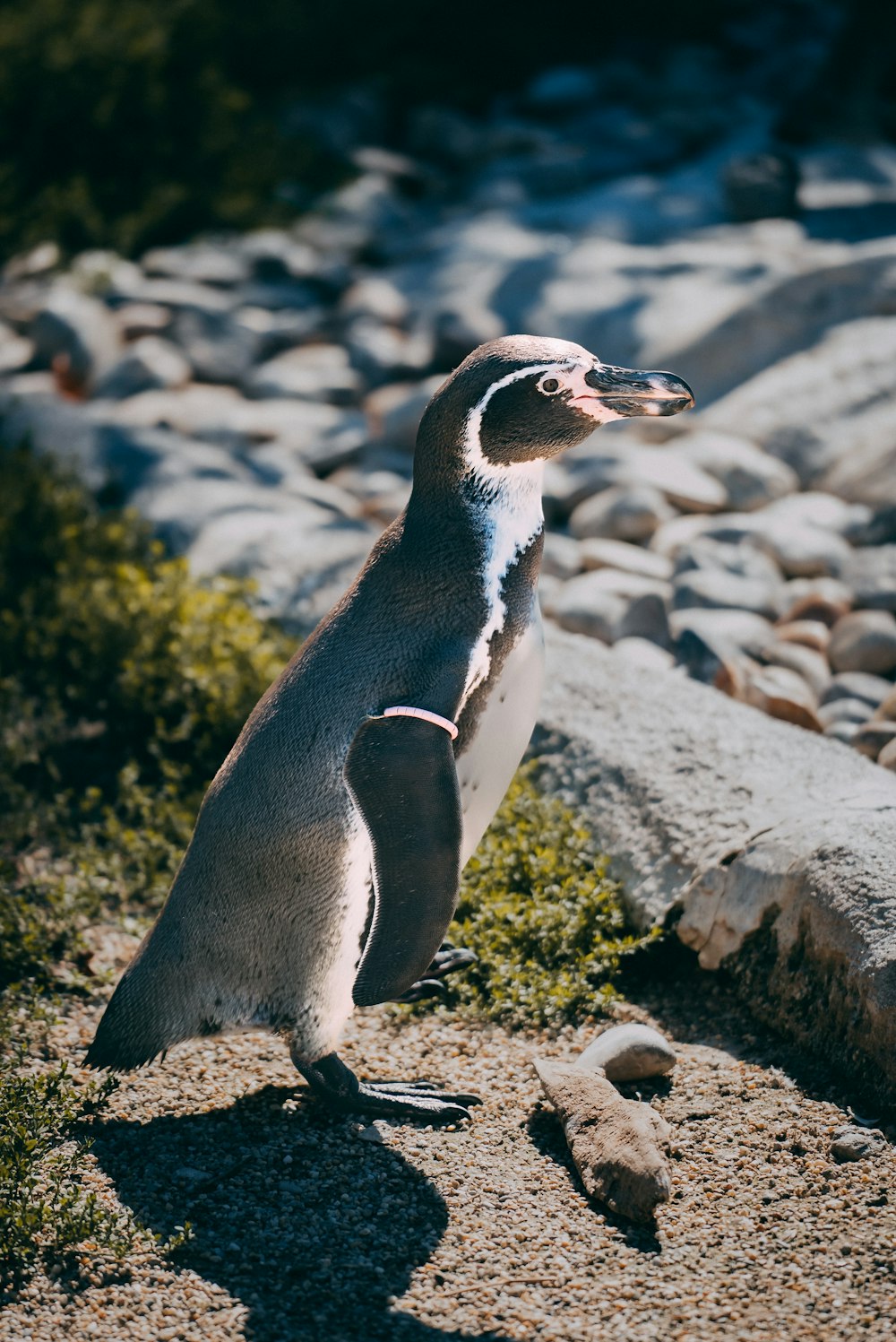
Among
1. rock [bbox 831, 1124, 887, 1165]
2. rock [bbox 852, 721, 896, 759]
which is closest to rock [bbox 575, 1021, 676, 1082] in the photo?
rock [bbox 831, 1124, 887, 1165]

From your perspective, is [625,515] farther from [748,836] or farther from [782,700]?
[748,836]

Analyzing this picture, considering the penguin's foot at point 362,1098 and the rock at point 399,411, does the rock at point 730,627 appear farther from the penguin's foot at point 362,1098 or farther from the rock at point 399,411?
the penguin's foot at point 362,1098

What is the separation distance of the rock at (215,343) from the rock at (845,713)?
4588 millimetres

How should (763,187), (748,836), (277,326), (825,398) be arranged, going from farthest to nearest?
(763,187), (277,326), (825,398), (748,836)

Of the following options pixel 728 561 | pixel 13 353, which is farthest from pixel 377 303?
pixel 728 561

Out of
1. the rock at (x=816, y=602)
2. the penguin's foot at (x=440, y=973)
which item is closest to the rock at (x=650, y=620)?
the rock at (x=816, y=602)

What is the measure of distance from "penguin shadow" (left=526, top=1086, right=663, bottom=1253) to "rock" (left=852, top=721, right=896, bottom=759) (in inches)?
64.5

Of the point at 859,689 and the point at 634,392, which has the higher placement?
the point at 634,392

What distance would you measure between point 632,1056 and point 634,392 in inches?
57.7

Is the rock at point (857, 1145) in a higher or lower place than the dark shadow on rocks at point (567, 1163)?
higher

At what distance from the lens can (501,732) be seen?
9.86ft

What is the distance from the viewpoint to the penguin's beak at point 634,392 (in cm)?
287

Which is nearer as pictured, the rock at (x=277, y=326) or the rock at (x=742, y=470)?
the rock at (x=742, y=470)

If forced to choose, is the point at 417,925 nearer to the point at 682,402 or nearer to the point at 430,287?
the point at 682,402
